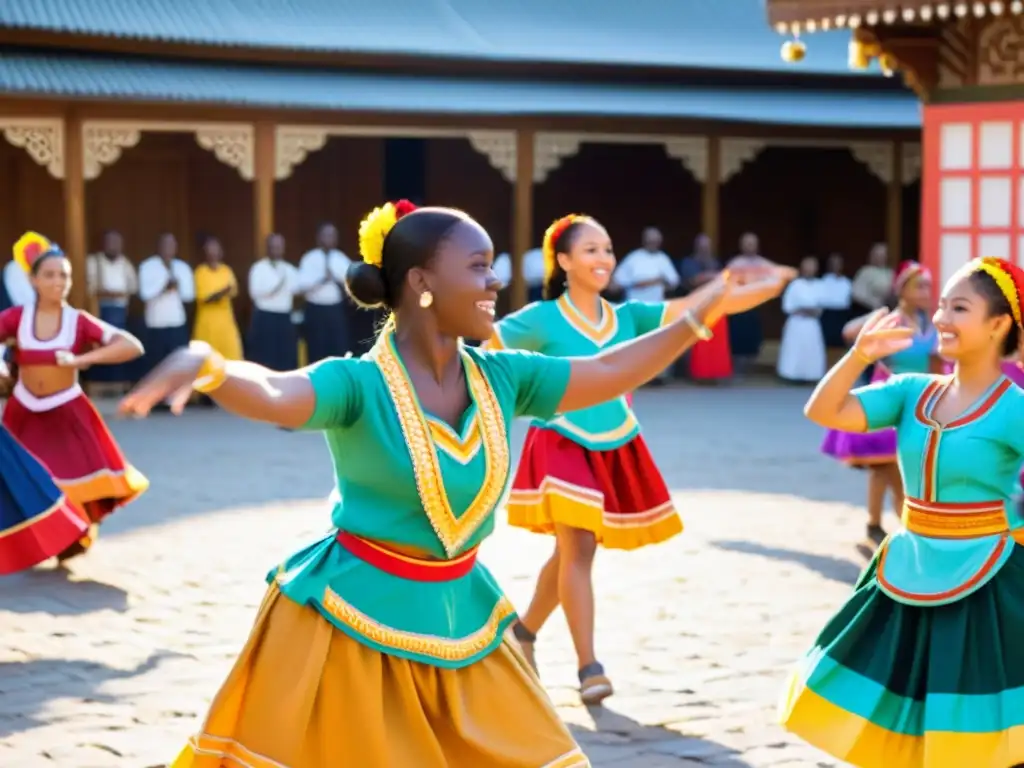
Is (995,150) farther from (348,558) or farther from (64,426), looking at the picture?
(348,558)

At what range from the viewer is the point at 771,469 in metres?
12.5

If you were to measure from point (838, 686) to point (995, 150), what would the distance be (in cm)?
1025

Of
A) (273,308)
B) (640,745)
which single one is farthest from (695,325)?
(273,308)

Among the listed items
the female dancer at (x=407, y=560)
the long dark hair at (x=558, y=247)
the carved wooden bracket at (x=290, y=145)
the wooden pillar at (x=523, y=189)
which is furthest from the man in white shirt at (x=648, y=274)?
the female dancer at (x=407, y=560)

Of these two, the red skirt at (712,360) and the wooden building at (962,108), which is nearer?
the wooden building at (962,108)

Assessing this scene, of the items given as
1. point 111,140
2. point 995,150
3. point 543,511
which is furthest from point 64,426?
point 111,140

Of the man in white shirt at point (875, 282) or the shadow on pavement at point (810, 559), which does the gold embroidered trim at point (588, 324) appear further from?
the man in white shirt at point (875, 282)

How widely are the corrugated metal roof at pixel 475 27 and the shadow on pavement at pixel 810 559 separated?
479 inches

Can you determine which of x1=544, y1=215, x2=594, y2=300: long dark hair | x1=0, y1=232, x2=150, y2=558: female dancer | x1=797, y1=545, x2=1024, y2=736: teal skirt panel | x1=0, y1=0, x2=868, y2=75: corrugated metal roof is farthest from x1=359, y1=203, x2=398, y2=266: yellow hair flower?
x1=0, y1=0, x2=868, y2=75: corrugated metal roof

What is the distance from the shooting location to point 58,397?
8.59 m

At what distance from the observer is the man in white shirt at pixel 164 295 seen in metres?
17.6

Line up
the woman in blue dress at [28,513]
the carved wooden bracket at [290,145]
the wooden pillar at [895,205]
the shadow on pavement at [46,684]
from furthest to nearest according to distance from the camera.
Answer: the wooden pillar at [895,205] → the carved wooden bracket at [290,145] → the woman in blue dress at [28,513] → the shadow on pavement at [46,684]

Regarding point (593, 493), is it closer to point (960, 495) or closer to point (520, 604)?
point (520, 604)

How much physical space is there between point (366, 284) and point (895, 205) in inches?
781
